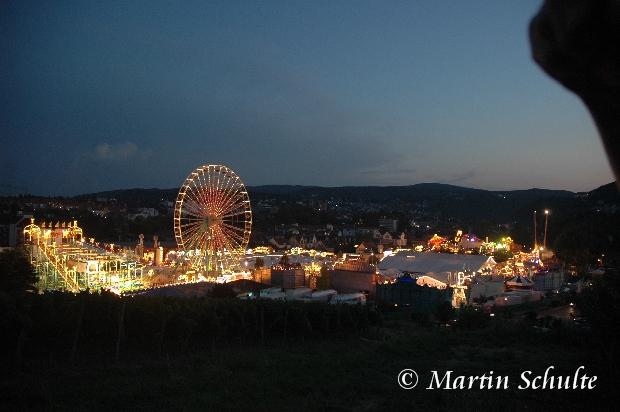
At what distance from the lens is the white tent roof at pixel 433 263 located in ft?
96.9

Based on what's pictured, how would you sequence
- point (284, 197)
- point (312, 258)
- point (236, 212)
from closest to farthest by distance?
point (236, 212) < point (312, 258) < point (284, 197)

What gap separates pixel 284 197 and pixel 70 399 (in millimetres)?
120854

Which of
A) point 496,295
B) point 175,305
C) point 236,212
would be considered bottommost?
point 496,295

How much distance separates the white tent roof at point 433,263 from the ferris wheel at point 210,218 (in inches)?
348

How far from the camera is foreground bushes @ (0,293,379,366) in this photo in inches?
444

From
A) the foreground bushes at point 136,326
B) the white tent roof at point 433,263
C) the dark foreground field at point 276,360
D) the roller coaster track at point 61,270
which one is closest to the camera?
the dark foreground field at point 276,360

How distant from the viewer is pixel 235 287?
25516mm

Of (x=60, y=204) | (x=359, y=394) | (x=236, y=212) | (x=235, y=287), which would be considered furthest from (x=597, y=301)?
(x=60, y=204)

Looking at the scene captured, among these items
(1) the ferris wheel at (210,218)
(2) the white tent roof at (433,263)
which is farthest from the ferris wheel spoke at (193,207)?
(2) the white tent roof at (433,263)

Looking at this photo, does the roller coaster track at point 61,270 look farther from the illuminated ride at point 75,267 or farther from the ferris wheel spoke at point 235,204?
the ferris wheel spoke at point 235,204

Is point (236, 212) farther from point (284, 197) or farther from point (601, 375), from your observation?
point (284, 197)

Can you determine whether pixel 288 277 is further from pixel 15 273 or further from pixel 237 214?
pixel 15 273

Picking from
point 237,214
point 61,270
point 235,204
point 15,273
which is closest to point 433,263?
point 237,214

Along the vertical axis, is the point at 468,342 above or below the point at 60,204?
below
